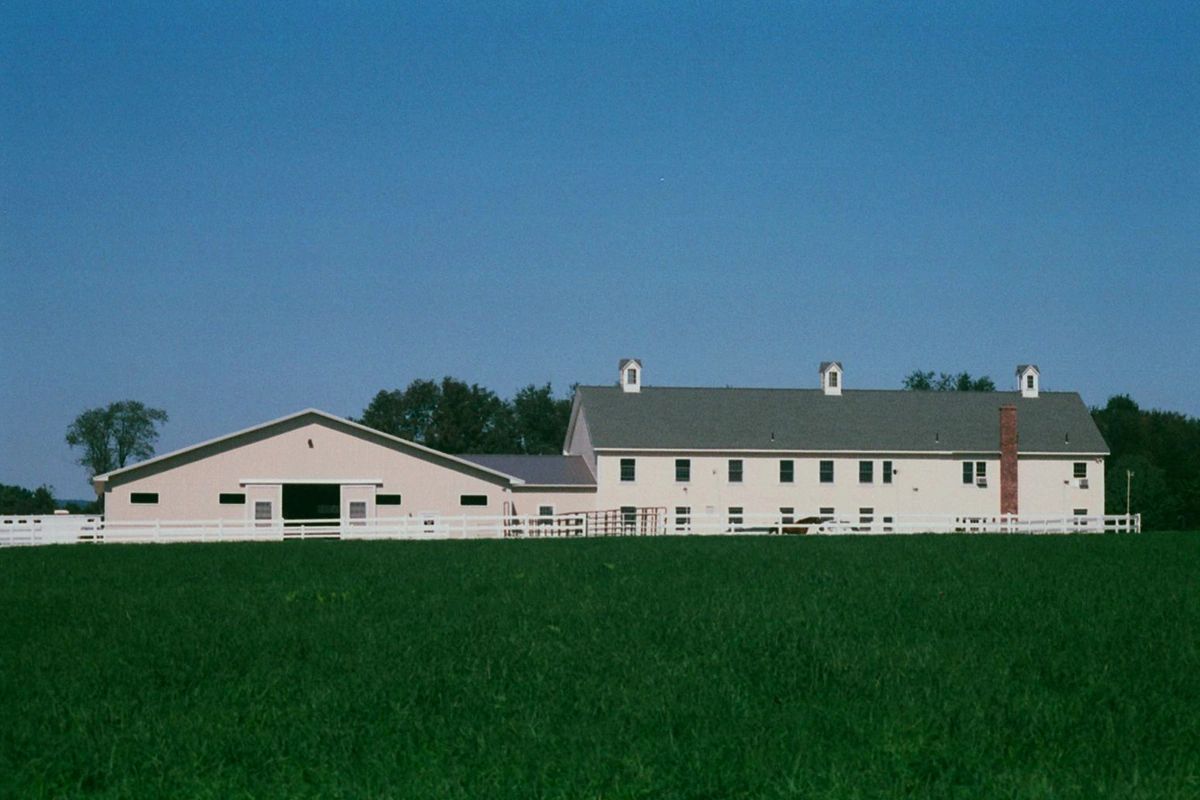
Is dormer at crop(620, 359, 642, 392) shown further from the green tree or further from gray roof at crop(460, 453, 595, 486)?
the green tree

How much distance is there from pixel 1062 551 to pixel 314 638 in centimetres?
1772

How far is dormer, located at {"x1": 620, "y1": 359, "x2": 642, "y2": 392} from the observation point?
6588 cm

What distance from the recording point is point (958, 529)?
51469mm

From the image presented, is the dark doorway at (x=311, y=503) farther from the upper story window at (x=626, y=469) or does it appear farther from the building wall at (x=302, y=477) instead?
the upper story window at (x=626, y=469)

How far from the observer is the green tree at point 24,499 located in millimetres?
125188

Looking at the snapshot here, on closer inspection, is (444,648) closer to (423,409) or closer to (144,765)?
(144,765)

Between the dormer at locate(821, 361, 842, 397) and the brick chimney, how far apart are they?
8002 millimetres

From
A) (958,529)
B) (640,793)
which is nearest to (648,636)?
(640,793)

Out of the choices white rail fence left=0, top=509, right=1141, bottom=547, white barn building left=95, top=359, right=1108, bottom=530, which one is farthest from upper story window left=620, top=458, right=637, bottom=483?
white rail fence left=0, top=509, right=1141, bottom=547

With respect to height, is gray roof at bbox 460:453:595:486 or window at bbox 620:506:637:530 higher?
gray roof at bbox 460:453:595:486

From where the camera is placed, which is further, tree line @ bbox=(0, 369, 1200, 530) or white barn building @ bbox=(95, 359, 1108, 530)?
tree line @ bbox=(0, 369, 1200, 530)

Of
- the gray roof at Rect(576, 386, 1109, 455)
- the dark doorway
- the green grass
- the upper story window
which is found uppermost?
the gray roof at Rect(576, 386, 1109, 455)

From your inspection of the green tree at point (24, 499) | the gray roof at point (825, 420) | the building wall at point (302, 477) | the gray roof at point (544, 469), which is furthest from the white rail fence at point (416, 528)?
the green tree at point (24, 499)

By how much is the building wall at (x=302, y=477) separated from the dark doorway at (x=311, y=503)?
5.46 meters
